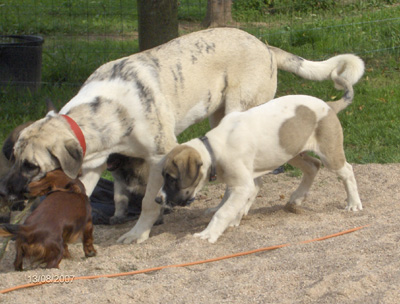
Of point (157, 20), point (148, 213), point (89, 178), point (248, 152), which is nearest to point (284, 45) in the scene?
point (157, 20)

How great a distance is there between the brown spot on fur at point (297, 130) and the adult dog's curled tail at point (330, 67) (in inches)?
30.9

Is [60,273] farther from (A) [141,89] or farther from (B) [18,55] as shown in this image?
(B) [18,55]

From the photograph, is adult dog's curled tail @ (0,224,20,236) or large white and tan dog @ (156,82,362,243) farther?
large white and tan dog @ (156,82,362,243)

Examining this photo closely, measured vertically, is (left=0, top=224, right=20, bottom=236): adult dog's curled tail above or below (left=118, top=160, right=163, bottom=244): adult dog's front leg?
above

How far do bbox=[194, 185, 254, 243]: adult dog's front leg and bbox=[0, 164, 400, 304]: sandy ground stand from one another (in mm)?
89

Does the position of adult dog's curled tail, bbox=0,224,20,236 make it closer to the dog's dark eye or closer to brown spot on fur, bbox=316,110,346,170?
the dog's dark eye

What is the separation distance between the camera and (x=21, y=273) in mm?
4438

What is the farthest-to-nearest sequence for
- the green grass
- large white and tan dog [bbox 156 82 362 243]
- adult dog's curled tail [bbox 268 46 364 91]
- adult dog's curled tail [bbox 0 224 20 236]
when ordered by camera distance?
the green grass < adult dog's curled tail [bbox 268 46 364 91] < large white and tan dog [bbox 156 82 362 243] < adult dog's curled tail [bbox 0 224 20 236]

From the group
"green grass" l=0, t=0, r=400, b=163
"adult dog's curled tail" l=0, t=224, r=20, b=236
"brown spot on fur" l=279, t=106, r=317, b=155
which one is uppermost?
"brown spot on fur" l=279, t=106, r=317, b=155

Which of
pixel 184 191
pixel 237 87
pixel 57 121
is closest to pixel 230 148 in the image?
pixel 184 191

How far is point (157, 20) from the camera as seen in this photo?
8664mm

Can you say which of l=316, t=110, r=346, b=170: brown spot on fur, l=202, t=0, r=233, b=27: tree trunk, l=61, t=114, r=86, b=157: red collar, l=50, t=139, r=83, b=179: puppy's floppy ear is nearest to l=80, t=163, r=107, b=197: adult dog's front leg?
l=61, t=114, r=86, b=157: red collar

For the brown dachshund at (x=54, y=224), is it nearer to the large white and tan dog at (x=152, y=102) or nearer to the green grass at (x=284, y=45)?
the large white and tan dog at (x=152, y=102)

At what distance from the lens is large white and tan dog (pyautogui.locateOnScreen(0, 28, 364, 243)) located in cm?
486
